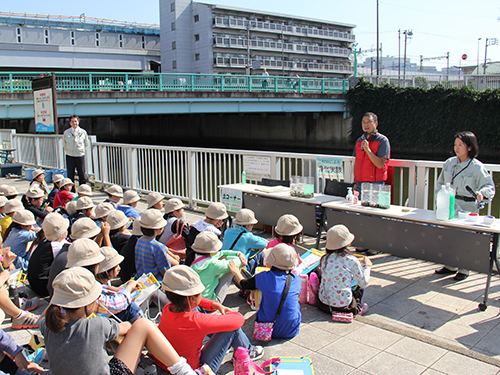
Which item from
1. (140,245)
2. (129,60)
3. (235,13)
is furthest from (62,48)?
(140,245)

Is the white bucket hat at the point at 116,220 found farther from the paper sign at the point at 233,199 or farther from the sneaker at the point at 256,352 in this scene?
the paper sign at the point at 233,199

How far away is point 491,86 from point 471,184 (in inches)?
1174

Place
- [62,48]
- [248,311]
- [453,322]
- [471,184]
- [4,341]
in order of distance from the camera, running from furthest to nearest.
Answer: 1. [62,48]
2. [471,184]
3. [248,311]
4. [453,322]
5. [4,341]

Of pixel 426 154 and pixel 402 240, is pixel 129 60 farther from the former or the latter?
pixel 402 240

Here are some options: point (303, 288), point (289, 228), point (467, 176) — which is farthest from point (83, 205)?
point (467, 176)

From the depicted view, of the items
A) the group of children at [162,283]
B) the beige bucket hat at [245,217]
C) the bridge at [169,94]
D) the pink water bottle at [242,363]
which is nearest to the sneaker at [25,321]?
the group of children at [162,283]

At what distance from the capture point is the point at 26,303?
4555 millimetres

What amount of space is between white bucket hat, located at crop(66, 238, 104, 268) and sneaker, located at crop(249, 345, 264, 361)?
1430 mm

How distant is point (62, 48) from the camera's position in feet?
215

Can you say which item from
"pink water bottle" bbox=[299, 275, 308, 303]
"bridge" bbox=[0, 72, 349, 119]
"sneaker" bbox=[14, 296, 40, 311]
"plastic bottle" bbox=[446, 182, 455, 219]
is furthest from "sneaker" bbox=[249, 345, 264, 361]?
"bridge" bbox=[0, 72, 349, 119]

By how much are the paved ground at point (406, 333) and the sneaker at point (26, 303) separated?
11cm

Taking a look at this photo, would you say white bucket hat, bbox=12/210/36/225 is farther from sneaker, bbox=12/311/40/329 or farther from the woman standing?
the woman standing

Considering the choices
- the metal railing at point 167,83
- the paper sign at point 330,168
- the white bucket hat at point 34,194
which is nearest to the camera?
the white bucket hat at point 34,194

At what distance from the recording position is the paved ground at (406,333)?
11.4ft
